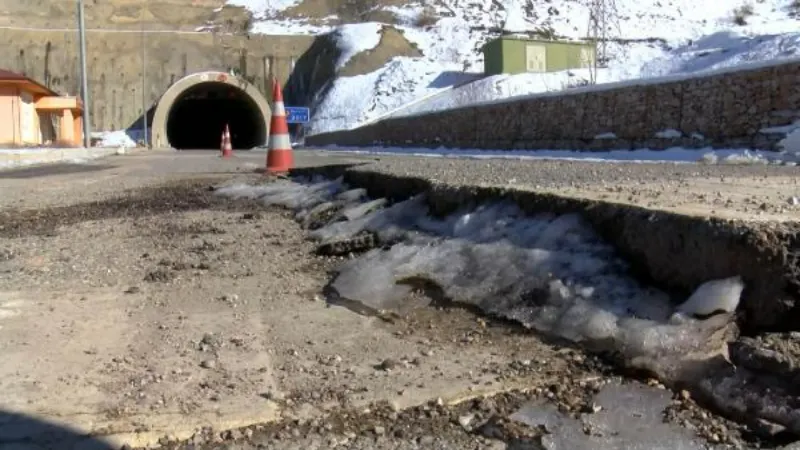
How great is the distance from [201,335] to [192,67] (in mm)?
56345

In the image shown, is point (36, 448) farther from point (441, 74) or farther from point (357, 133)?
point (441, 74)

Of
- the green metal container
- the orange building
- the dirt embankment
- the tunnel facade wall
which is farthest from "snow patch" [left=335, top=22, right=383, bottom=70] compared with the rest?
the dirt embankment

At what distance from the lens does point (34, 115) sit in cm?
3997

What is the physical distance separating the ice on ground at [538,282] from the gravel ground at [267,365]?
0.45 feet

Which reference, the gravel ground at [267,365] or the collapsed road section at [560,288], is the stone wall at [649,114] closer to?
the collapsed road section at [560,288]

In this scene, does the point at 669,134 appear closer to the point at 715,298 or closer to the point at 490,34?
the point at 715,298

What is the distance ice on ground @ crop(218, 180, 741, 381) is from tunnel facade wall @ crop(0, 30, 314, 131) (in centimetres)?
5337

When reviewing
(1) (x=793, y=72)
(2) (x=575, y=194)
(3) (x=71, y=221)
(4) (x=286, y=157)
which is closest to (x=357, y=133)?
(4) (x=286, y=157)

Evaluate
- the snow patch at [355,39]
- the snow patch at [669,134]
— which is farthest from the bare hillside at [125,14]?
the snow patch at [669,134]

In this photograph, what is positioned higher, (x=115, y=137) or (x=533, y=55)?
(x=533, y=55)

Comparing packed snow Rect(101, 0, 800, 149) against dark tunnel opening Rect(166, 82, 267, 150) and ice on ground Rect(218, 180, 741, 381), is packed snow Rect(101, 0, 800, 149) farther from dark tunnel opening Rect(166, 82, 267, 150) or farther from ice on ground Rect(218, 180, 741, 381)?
ice on ground Rect(218, 180, 741, 381)

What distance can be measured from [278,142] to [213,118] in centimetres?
5088

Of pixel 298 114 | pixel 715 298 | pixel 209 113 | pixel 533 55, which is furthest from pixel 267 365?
pixel 209 113

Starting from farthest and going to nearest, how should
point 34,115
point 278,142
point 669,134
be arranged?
point 34,115, point 669,134, point 278,142
